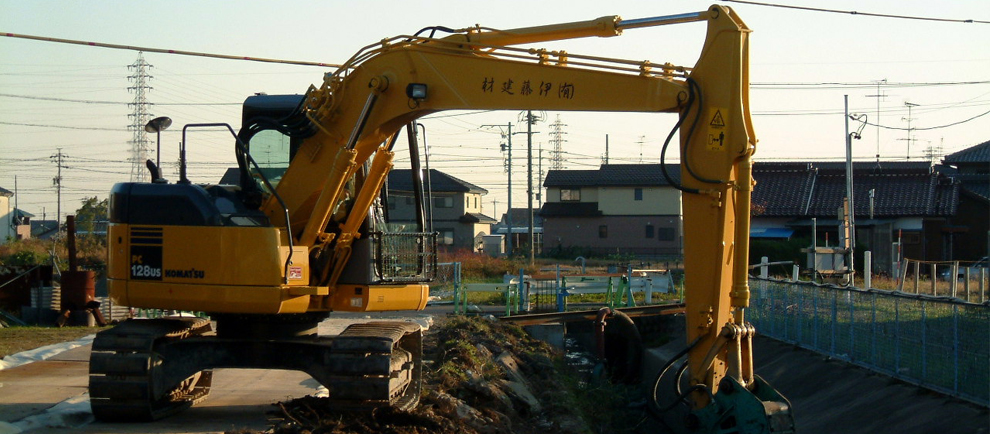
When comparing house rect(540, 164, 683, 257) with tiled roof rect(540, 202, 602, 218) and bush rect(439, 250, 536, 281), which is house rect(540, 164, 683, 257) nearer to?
tiled roof rect(540, 202, 602, 218)

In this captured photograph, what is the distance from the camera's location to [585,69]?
902 cm

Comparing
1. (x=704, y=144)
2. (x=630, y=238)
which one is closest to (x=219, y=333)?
(x=704, y=144)

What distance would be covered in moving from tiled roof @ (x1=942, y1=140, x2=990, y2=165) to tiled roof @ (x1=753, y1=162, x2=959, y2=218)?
454 cm

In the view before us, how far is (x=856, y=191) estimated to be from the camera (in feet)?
154

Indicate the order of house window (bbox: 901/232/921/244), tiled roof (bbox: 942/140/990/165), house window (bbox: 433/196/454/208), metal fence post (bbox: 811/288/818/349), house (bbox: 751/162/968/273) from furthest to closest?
1. house window (bbox: 433/196/454/208)
2. tiled roof (bbox: 942/140/990/165)
3. house window (bbox: 901/232/921/244)
4. house (bbox: 751/162/968/273)
5. metal fence post (bbox: 811/288/818/349)

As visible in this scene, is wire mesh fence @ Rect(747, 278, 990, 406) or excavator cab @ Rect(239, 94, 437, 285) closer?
excavator cab @ Rect(239, 94, 437, 285)

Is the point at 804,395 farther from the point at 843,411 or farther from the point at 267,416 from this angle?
the point at 267,416

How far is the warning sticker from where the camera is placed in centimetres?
886

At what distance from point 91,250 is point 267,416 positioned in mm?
30060

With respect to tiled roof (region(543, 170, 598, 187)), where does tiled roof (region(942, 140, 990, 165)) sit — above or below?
above

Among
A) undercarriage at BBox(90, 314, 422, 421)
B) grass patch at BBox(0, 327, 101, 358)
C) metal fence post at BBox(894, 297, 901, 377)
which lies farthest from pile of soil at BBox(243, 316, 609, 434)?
grass patch at BBox(0, 327, 101, 358)

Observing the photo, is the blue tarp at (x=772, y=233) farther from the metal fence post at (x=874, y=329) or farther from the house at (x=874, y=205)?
the metal fence post at (x=874, y=329)

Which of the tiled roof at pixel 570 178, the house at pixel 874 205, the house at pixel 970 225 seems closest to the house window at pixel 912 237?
the house at pixel 874 205

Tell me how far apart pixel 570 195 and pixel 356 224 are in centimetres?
5092
